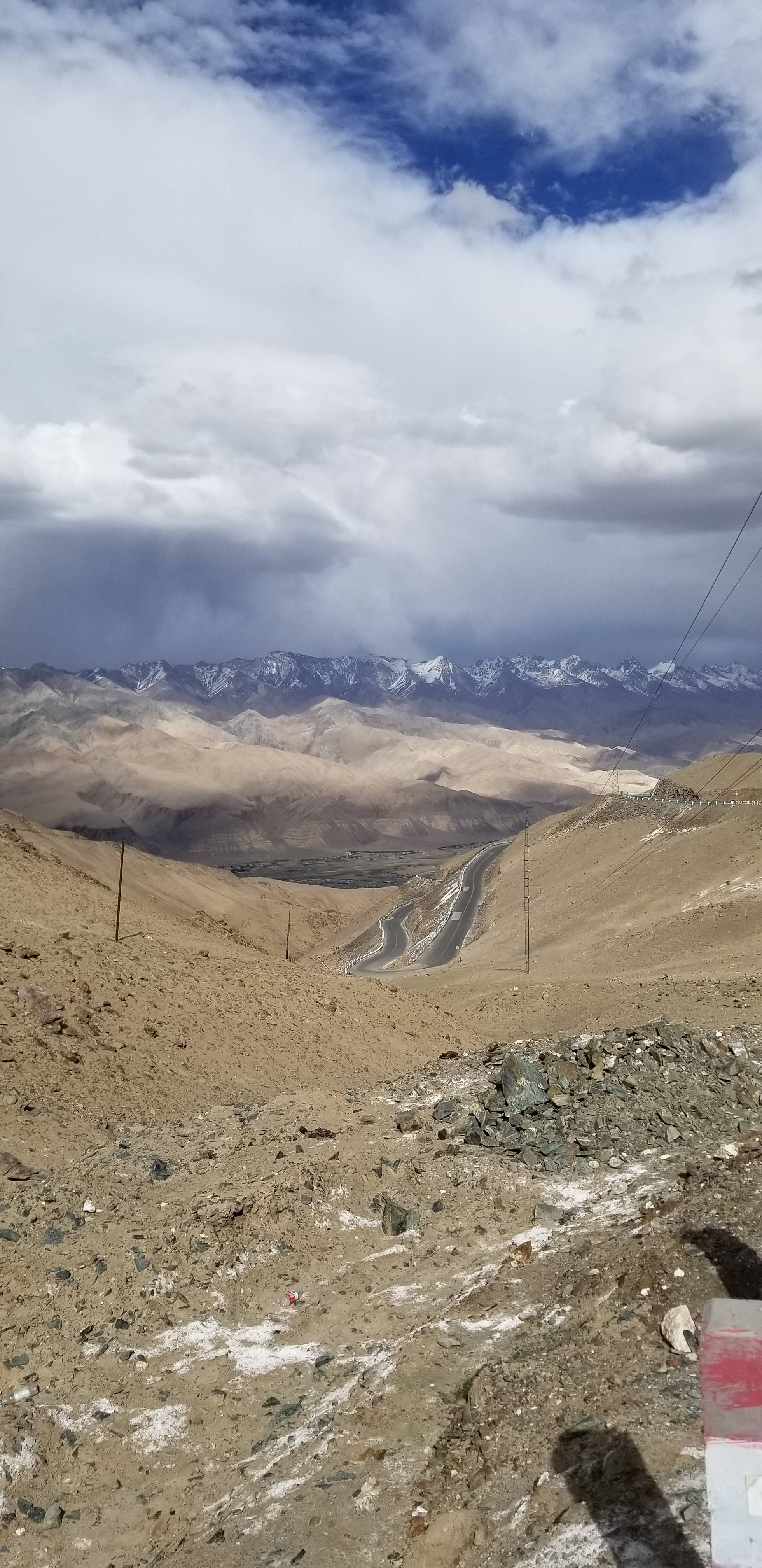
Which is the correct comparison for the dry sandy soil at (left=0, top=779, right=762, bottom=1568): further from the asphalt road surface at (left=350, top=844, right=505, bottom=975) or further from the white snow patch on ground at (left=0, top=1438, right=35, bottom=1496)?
the asphalt road surface at (left=350, top=844, right=505, bottom=975)

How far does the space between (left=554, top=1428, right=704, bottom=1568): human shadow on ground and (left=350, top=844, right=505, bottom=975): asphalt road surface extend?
56457 millimetres

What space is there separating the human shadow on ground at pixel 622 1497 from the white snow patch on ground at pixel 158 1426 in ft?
13.3

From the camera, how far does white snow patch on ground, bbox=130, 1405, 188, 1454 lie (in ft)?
32.5

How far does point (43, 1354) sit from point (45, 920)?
15.5 meters

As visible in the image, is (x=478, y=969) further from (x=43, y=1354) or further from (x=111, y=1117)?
(x=43, y=1354)

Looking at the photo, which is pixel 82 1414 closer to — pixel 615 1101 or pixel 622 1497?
pixel 622 1497

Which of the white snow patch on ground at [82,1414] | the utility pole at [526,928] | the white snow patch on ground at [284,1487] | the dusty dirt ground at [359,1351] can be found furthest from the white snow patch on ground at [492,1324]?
the utility pole at [526,928]

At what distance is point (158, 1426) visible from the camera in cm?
1011

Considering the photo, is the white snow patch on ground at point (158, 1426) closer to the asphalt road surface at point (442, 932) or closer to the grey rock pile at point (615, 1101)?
the grey rock pile at point (615, 1101)

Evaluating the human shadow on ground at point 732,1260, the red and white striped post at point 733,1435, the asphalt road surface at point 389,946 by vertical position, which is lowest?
the asphalt road surface at point 389,946

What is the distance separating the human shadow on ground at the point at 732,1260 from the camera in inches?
365

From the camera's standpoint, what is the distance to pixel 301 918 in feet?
375

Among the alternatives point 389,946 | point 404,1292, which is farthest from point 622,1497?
point 389,946

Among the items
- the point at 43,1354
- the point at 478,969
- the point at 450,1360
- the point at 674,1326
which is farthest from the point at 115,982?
the point at 478,969
